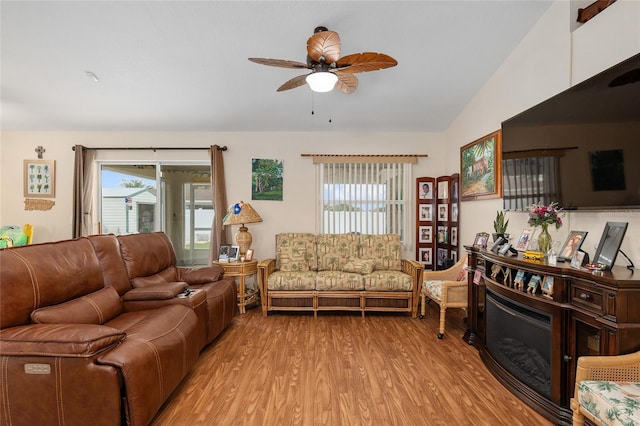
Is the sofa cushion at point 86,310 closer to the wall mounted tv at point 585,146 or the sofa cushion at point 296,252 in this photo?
the sofa cushion at point 296,252

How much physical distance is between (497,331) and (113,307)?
10.3 ft

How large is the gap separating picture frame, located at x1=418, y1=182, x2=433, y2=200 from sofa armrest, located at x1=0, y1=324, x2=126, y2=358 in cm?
410

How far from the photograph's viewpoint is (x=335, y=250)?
13.4 ft

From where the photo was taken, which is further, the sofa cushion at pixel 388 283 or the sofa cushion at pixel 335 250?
the sofa cushion at pixel 335 250

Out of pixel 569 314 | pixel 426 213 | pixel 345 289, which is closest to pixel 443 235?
pixel 426 213

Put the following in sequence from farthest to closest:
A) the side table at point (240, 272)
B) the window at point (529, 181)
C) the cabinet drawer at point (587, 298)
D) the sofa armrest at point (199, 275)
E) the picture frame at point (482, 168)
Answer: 1. the side table at point (240, 272)
2. the sofa armrest at point (199, 275)
3. the picture frame at point (482, 168)
4. the window at point (529, 181)
5. the cabinet drawer at point (587, 298)

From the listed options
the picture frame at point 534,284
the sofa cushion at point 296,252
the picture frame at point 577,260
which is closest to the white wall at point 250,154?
the sofa cushion at point 296,252

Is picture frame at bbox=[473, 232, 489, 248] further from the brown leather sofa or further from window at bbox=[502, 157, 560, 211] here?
the brown leather sofa

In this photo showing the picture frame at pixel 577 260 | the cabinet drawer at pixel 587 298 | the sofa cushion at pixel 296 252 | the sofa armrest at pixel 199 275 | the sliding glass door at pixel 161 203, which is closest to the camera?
the cabinet drawer at pixel 587 298

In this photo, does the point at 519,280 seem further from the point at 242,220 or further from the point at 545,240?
the point at 242,220

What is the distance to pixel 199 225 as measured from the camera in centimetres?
452

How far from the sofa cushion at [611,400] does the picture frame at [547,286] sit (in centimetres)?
53

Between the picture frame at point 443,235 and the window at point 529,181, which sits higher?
the window at point 529,181

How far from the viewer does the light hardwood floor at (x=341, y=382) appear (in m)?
1.80
